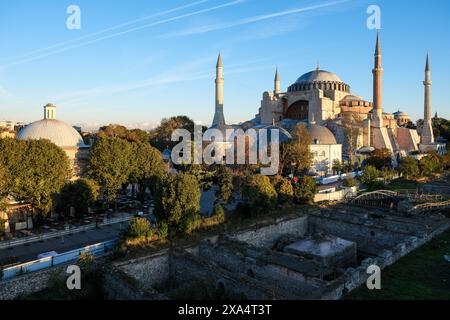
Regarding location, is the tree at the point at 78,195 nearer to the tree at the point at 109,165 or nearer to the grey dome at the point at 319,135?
the tree at the point at 109,165

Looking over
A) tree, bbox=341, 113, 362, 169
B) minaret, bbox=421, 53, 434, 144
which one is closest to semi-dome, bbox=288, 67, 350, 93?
tree, bbox=341, 113, 362, 169

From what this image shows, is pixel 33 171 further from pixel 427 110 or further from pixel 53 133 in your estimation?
pixel 427 110

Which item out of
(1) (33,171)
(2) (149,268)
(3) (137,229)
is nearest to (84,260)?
(2) (149,268)

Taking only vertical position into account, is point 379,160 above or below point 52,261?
above

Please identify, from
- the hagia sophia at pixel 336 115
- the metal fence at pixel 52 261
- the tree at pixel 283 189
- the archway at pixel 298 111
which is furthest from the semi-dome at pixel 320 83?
the metal fence at pixel 52 261

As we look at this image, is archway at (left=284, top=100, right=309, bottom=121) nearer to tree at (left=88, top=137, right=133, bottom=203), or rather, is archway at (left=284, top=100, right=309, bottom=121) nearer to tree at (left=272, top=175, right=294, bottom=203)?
tree at (left=272, top=175, right=294, bottom=203)
